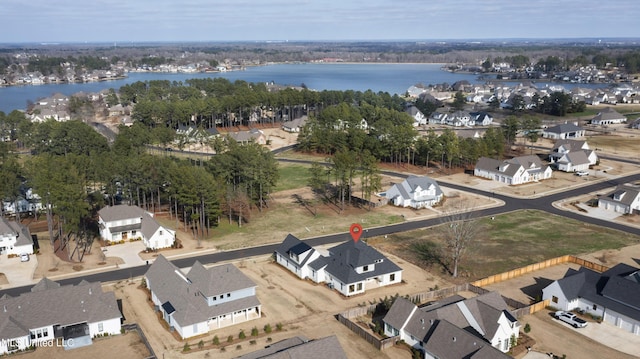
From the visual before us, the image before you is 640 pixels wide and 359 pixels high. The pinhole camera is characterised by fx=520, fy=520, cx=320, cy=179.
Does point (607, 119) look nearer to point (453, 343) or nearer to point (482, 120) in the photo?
point (482, 120)

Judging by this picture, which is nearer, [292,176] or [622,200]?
[622,200]

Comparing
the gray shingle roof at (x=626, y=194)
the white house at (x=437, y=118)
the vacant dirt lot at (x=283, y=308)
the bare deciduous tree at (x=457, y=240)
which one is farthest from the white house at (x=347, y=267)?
the white house at (x=437, y=118)

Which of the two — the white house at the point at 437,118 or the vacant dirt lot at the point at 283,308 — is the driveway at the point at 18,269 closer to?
the vacant dirt lot at the point at 283,308

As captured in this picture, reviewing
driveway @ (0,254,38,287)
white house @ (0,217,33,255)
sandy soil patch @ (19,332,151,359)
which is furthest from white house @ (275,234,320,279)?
white house @ (0,217,33,255)

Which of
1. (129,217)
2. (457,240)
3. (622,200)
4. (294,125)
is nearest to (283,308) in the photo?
(457,240)

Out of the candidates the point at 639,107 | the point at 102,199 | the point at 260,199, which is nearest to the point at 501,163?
the point at 260,199
